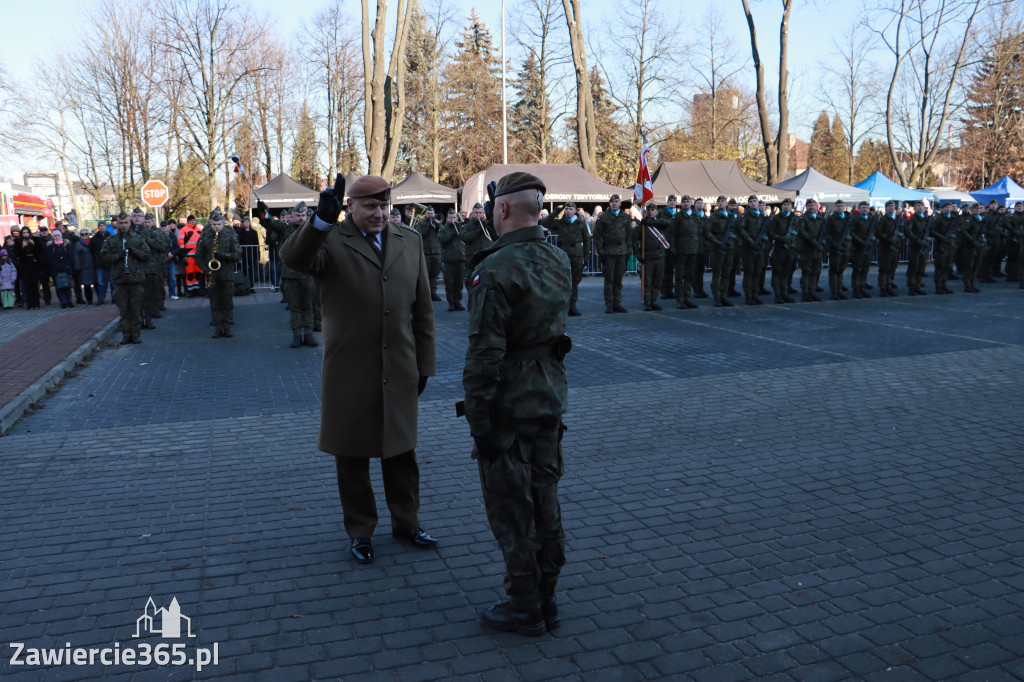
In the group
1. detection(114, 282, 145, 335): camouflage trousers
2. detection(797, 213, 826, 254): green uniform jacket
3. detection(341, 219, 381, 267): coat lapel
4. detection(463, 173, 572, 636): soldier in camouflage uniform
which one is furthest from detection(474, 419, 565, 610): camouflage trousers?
detection(797, 213, 826, 254): green uniform jacket

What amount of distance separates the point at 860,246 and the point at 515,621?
54.3ft

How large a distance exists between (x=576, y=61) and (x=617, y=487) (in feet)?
81.5

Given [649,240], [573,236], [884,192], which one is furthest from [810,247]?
[884,192]

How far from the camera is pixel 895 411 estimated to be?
7.59m

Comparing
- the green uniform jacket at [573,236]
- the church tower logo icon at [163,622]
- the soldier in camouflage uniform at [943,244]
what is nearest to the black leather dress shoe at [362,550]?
the church tower logo icon at [163,622]

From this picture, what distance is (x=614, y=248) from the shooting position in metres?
15.7

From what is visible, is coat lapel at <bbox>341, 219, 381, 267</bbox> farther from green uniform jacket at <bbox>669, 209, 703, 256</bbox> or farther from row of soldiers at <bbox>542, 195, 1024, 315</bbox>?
green uniform jacket at <bbox>669, 209, 703, 256</bbox>

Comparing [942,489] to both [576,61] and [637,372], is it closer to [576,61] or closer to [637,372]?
[637,372]

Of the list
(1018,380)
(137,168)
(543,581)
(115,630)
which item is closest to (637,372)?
(1018,380)

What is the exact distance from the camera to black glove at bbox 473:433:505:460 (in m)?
3.40

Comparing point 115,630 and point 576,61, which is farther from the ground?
point 576,61

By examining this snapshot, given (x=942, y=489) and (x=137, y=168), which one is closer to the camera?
(x=942, y=489)

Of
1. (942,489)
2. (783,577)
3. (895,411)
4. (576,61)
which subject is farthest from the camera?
(576,61)

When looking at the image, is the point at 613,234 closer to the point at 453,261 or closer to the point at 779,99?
the point at 453,261
